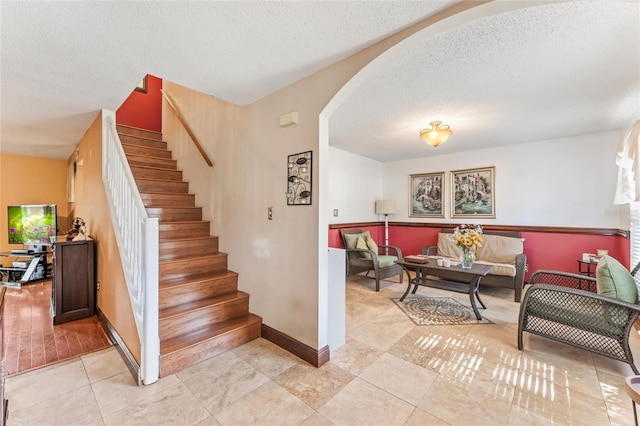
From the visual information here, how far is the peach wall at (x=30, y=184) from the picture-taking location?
516 cm

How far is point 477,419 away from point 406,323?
4.72 feet

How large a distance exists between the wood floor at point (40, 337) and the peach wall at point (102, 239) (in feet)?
0.73

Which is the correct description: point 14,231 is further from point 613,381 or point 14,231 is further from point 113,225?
point 613,381

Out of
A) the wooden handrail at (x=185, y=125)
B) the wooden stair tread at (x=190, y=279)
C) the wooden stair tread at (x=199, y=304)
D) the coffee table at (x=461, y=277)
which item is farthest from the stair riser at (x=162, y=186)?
the coffee table at (x=461, y=277)

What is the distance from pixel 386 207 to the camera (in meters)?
5.94

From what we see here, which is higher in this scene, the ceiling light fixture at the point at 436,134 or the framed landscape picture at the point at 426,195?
the ceiling light fixture at the point at 436,134

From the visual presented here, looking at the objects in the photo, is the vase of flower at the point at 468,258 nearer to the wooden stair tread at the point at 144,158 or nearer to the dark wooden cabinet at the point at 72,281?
the wooden stair tread at the point at 144,158

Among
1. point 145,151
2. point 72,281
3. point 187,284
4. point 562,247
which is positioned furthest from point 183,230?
point 562,247

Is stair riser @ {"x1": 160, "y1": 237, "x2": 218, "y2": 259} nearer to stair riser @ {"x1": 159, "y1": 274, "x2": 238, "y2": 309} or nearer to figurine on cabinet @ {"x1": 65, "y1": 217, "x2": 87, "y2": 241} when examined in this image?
stair riser @ {"x1": 159, "y1": 274, "x2": 238, "y2": 309}

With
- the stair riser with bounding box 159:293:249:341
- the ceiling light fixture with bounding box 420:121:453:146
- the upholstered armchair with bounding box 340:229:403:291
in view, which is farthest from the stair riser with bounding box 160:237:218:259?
the ceiling light fixture with bounding box 420:121:453:146

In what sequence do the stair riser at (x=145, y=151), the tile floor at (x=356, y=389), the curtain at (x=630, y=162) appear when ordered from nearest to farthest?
the tile floor at (x=356, y=389) < the curtain at (x=630, y=162) < the stair riser at (x=145, y=151)

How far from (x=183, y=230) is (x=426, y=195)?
4709mm

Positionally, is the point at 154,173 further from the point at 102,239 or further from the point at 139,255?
the point at 139,255

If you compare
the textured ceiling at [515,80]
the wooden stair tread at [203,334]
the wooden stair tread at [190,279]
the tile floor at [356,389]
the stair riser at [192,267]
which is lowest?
the tile floor at [356,389]
